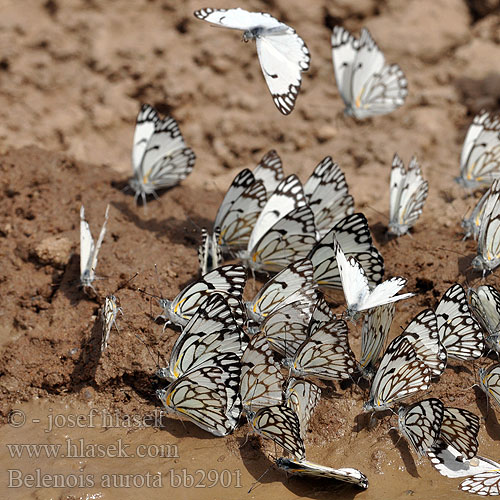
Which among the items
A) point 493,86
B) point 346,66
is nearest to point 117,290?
point 346,66

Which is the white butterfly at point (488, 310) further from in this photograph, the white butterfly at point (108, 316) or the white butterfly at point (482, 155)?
the white butterfly at point (108, 316)

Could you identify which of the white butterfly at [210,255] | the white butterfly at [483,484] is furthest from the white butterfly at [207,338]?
the white butterfly at [483,484]

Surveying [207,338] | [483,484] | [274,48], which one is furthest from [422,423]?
[274,48]

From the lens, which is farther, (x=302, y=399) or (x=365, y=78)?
(x=365, y=78)

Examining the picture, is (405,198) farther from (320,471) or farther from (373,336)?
(320,471)

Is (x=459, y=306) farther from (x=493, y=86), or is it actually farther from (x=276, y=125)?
(x=493, y=86)

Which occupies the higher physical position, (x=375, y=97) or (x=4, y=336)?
(x=375, y=97)

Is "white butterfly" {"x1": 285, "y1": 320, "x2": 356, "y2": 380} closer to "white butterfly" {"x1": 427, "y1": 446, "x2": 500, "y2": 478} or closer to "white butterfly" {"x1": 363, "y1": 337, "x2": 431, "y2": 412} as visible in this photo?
"white butterfly" {"x1": 363, "y1": 337, "x2": 431, "y2": 412}

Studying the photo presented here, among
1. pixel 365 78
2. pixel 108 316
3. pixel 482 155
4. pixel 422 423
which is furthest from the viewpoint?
→ pixel 365 78
